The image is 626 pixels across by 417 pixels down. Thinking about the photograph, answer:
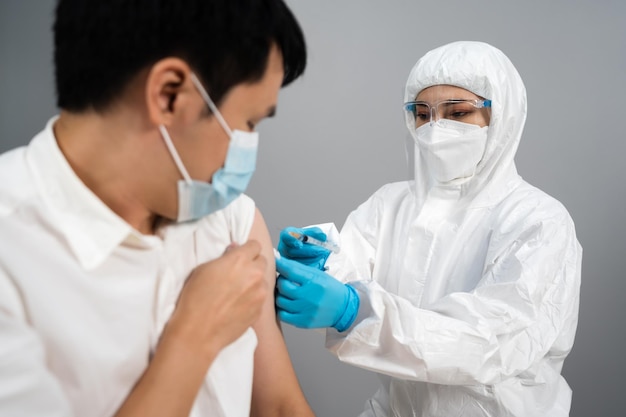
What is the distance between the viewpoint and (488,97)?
1700 mm

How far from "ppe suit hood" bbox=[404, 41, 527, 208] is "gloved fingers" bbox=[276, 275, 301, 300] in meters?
0.70

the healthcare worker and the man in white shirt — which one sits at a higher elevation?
the man in white shirt

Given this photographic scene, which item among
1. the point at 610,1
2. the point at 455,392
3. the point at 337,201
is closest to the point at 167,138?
the point at 455,392

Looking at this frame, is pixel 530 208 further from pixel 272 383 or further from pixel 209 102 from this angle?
pixel 209 102

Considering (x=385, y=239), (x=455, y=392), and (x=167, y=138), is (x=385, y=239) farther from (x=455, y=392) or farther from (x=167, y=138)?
(x=167, y=138)

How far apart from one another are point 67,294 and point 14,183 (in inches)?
6.9

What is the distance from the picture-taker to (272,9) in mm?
823

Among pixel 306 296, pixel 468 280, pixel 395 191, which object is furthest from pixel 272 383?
pixel 395 191

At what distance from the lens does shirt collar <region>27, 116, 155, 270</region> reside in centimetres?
77

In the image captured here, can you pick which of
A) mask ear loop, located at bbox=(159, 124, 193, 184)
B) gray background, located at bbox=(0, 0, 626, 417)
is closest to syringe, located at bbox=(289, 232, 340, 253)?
mask ear loop, located at bbox=(159, 124, 193, 184)

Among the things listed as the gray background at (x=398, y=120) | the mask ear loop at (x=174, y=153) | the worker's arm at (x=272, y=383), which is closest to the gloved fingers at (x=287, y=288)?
the worker's arm at (x=272, y=383)

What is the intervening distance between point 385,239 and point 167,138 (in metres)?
1.20

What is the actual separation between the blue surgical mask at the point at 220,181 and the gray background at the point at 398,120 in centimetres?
162

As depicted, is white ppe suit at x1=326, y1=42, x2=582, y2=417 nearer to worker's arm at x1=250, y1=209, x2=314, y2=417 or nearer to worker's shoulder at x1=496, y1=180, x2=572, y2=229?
worker's shoulder at x1=496, y1=180, x2=572, y2=229
